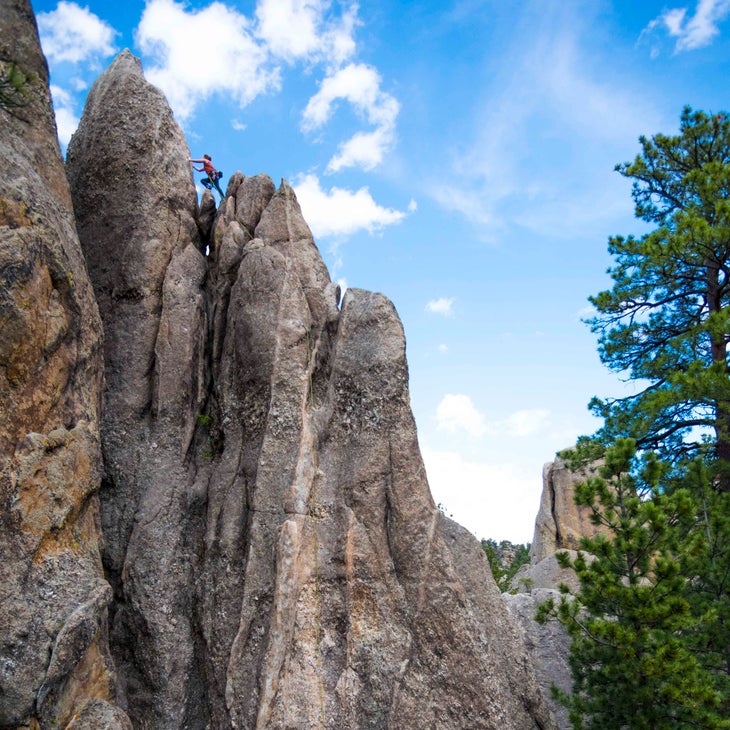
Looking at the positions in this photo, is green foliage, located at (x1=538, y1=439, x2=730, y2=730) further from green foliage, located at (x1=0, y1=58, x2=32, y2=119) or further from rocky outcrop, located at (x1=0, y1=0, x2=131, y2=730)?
green foliage, located at (x1=0, y1=58, x2=32, y2=119)

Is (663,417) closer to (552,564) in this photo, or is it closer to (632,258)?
(632,258)

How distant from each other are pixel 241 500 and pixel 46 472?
3830mm

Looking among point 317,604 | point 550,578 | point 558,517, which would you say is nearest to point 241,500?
point 317,604

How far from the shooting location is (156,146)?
632 inches

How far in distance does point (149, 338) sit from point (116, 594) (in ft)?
18.1

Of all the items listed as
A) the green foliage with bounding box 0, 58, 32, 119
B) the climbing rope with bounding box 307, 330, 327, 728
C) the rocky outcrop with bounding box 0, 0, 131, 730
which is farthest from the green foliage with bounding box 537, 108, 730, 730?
the green foliage with bounding box 0, 58, 32, 119

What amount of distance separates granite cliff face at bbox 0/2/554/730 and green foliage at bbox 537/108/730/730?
6.84 feet

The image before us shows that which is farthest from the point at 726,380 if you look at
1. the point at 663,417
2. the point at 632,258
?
the point at 632,258

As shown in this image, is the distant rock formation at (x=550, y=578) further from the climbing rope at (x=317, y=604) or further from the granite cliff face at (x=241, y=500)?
the climbing rope at (x=317, y=604)

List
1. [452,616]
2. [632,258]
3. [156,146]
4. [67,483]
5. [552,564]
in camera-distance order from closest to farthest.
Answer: [67,483] < [452,616] < [156,146] < [632,258] < [552,564]

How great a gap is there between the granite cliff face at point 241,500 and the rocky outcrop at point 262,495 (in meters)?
0.04

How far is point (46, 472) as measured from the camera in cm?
1055

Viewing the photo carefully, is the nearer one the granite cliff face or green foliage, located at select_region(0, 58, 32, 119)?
green foliage, located at select_region(0, 58, 32, 119)

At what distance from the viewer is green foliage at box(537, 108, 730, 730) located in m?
11.1
